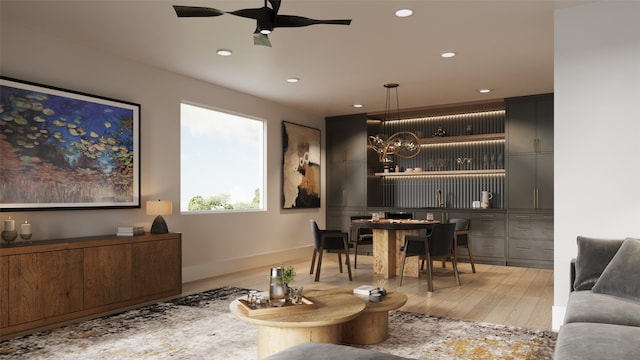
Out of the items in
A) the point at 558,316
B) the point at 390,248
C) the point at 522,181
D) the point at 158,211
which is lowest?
the point at 558,316

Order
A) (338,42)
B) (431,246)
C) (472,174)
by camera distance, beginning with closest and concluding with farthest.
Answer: (338,42)
(431,246)
(472,174)

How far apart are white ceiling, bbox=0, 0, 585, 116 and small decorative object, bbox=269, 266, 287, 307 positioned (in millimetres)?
2276

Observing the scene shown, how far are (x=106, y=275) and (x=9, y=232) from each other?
3.10ft

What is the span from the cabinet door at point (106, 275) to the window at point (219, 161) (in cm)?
170

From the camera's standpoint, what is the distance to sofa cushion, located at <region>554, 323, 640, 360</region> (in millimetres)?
2097

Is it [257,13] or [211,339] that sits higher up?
[257,13]

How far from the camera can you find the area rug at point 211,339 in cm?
342

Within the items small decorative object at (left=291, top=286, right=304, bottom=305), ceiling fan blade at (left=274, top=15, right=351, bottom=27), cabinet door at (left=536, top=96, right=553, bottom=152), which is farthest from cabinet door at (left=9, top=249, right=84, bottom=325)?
cabinet door at (left=536, top=96, right=553, bottom=152)

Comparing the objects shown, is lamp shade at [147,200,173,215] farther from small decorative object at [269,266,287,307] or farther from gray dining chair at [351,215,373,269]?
gray dining chair at [351,215,373,269]

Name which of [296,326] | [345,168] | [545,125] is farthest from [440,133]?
[296,326]

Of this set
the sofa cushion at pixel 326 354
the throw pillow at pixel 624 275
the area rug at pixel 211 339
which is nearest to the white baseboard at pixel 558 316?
the area rug at pixel 211 339

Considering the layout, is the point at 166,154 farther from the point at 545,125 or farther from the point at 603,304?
the point at 545,125

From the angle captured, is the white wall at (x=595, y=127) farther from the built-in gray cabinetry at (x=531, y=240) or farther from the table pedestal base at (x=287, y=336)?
the built-in gray cabinetry at (x=531, y=240)

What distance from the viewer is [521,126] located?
7.68m
